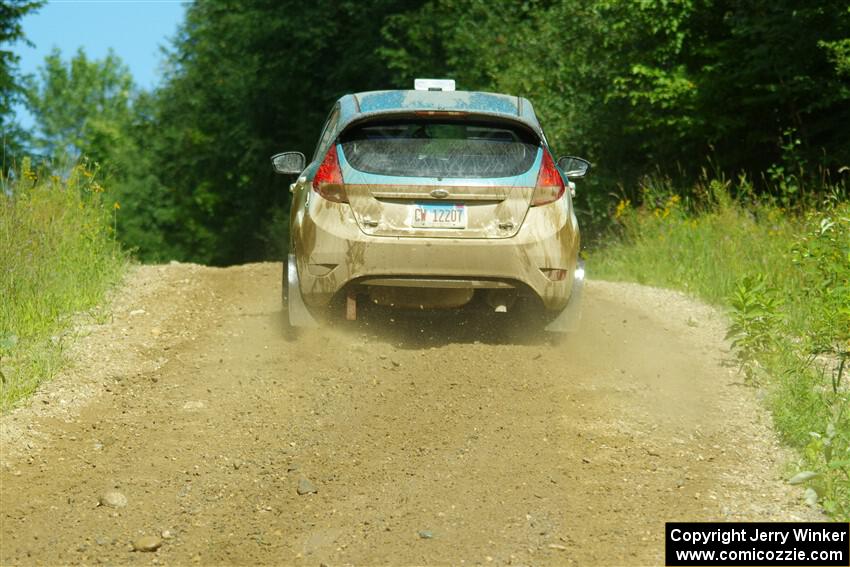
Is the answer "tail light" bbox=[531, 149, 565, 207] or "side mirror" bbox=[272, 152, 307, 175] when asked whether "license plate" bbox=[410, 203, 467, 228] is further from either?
"side mirror" bbox=[272, 152, 307, 175]

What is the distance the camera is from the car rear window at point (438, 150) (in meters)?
8.77

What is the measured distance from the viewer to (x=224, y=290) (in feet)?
42.4

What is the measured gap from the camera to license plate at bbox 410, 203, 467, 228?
28.5ft

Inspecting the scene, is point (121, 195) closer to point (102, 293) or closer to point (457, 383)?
point (102, 293)

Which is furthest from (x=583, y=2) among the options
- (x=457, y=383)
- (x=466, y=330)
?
(x=457, y=383)

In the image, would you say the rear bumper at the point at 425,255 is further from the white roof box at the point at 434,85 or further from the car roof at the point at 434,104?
the white roof box at the point at 434,85

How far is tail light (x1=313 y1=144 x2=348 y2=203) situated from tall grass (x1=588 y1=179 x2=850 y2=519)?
318 cm

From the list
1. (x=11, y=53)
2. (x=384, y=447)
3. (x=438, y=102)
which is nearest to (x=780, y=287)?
(x=438, y=102)

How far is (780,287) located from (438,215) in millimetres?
4245

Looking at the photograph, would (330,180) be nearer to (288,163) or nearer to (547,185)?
(288,163)

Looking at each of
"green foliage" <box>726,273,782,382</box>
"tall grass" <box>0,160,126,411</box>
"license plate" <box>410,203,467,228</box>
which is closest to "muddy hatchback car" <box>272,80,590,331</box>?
"license plate" <box>410,203,467,228</box>

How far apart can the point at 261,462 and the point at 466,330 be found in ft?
11.7


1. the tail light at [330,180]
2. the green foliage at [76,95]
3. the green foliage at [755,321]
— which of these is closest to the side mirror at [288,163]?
the tail light at [330,180]

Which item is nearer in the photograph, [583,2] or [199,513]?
[199,513]
